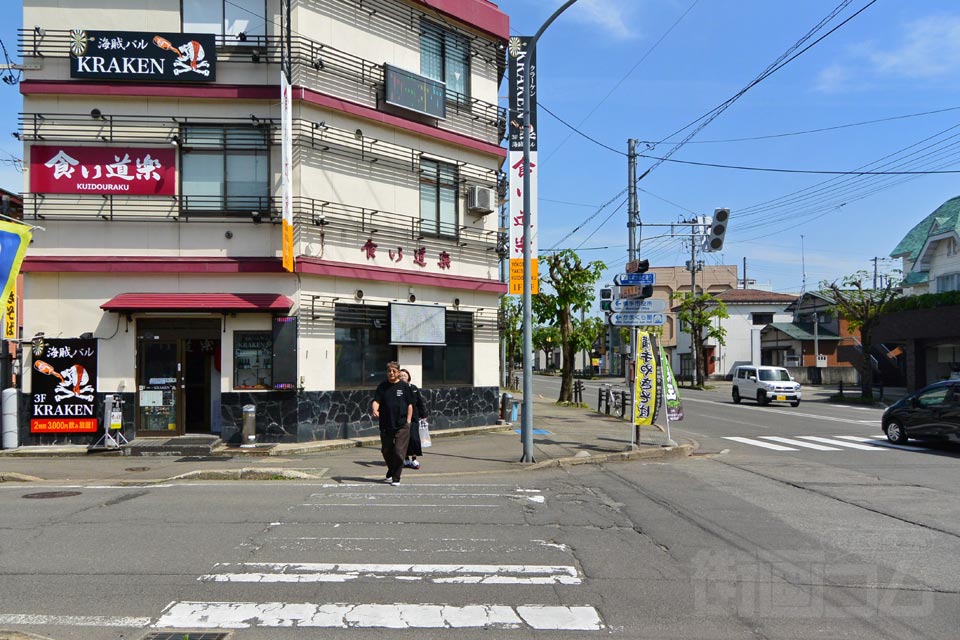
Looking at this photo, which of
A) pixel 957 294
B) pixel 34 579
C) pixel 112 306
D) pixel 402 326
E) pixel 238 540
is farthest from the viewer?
pixel 957 294

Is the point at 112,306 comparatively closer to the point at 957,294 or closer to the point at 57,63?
the point at 57,63

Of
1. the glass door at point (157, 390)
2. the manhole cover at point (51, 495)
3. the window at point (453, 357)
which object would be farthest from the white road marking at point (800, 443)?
the manhole cover at point (51, 495)

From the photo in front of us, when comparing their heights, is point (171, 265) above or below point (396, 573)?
above

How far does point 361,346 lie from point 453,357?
2.97 m

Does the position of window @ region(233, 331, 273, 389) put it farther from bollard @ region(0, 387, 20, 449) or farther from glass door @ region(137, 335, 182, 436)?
bollard @ region(0, 387, 20, 449)

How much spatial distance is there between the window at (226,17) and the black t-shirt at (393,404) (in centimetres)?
943

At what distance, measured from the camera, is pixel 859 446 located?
18406 millimetres

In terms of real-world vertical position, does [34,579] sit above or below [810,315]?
Result: below

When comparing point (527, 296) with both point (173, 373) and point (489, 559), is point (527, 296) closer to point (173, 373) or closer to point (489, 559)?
point (489, 559)

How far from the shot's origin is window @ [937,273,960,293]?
42.9 m

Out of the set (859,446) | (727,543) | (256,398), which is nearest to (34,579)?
(727,543)

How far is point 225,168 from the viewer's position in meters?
16.5

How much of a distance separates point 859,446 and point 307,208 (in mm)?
14419

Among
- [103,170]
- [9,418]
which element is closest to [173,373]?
[9,418]
